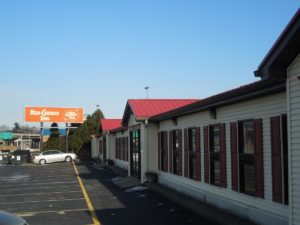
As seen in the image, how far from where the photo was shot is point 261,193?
10.1 meters

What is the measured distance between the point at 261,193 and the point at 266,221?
640 mm

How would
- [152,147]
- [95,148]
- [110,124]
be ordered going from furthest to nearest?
[95,148] → [110,124] → [152,147]

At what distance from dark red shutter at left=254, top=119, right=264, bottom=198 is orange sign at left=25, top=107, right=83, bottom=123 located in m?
48.5

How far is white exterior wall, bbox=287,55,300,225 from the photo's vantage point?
7375 mm

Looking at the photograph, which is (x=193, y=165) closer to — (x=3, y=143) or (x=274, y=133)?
(x=274, y=133)

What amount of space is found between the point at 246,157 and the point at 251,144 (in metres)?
0.39

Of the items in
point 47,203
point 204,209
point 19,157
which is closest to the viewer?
point 204,209

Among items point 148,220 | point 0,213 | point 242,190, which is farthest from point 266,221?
point 0,213

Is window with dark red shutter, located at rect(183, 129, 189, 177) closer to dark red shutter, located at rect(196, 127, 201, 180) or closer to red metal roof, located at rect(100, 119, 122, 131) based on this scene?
dark red shutter, located at rect(196, 127, 201, 180)

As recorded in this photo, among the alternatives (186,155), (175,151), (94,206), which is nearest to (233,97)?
(186,155)

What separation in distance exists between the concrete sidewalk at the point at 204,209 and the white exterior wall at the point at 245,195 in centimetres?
19

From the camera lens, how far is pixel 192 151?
15.6m

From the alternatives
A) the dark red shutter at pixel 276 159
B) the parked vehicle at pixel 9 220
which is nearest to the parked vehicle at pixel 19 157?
the parked vehicle at pixel 9 220

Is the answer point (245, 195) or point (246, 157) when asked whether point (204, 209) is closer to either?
point (245, 195)
